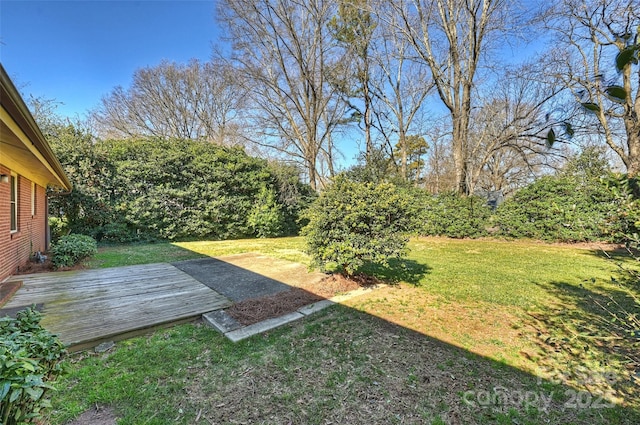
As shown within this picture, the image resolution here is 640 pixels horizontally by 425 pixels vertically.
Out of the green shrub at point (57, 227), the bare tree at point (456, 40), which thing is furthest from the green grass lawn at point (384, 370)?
the bare tree at point (456, 40)

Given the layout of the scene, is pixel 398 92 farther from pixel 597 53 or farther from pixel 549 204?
pixel 549 204

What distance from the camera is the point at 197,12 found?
10648mm

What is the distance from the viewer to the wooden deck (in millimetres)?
3158

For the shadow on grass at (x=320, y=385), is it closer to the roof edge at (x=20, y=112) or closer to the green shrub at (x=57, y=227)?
the roof edge at (x=20, y=112)

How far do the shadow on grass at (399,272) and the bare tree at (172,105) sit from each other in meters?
13.5

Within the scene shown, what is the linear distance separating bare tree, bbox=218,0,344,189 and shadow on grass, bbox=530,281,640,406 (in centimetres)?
1134

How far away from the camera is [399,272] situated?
19.7ft

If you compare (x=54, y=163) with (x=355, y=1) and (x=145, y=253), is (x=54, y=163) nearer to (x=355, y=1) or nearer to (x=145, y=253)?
(x=145, y=253)

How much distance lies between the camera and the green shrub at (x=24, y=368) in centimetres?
108

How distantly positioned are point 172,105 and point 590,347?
21357 mm

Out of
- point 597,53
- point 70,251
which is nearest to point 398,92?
point 597,53

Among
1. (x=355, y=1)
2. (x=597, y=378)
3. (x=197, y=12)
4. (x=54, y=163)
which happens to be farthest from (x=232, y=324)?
(x=355, y=1)

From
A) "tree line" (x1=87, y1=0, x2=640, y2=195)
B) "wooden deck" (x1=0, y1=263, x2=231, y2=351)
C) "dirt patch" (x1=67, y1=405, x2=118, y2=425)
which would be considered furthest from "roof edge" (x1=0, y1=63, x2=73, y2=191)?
"tree line" (x1=87, y1=0, x2=640, y2=195)

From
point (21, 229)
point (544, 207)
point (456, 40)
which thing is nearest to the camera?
point (21, 229)
